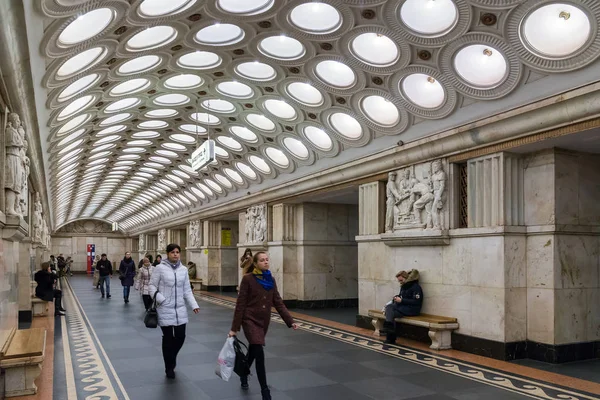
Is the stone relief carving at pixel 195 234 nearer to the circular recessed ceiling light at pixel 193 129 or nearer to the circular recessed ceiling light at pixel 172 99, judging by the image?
the circular recessed ceiling light at pixel 193 129

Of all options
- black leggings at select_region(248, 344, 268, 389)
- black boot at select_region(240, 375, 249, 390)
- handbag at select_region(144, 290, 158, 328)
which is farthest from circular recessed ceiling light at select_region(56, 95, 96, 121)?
black leggings at select_region(248, 344, 268, 389)

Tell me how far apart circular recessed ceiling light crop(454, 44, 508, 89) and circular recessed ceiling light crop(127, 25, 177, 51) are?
4.93m

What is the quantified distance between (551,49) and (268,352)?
6038 millimetres

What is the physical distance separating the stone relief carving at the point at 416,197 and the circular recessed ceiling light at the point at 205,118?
682cm

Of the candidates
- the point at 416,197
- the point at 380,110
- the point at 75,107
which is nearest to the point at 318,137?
the point at 380,110

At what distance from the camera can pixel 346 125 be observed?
41.4ft

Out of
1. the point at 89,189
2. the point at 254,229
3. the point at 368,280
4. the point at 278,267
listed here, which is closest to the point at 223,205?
the point at 254,229

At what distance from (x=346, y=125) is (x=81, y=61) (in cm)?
574

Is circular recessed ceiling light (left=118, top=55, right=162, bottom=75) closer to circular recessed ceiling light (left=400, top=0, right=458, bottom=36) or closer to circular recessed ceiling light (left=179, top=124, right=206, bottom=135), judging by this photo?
circular recessed ceiling light (left=400, top=0, right=458, bottom=36)

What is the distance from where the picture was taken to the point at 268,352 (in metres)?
8.85

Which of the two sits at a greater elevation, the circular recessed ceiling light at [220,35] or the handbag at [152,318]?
the circular recessed ceiling light at [220,35]

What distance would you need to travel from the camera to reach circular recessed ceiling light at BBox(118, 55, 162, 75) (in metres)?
11.1

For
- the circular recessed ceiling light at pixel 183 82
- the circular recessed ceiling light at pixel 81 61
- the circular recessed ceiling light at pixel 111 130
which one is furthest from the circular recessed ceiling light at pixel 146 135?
the circular recessed ceiling light at pixel 81 61

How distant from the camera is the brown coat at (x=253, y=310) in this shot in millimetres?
5602
